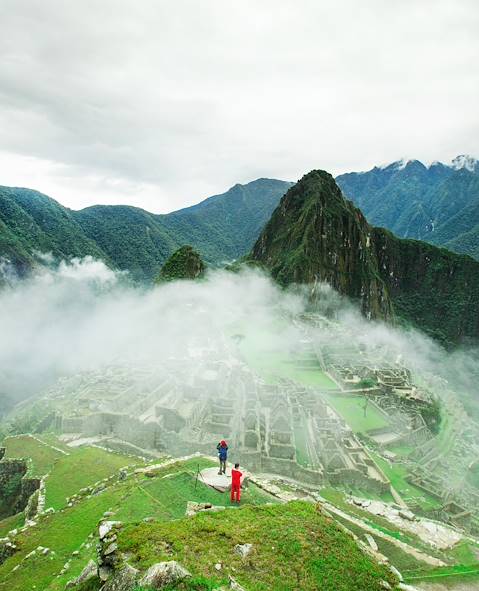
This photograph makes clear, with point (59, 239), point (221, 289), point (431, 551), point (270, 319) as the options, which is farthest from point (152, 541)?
point (59, 239)

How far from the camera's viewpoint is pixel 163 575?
6586mm

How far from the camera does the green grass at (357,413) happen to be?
114 ft

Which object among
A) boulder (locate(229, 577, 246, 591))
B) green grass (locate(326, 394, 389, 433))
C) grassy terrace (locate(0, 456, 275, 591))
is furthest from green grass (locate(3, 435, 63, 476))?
green grass (locate(326, 394, 389, 433))

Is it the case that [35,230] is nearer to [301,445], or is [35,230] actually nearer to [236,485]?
[301,445]

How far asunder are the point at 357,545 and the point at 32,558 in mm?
8371

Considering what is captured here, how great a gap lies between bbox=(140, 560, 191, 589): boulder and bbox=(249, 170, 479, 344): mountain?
94988mm

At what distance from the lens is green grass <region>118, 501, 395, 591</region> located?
7273 millimetres

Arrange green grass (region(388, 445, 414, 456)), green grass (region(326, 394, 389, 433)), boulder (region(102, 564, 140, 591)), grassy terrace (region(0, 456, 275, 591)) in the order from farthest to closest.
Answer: green grass (region(326, 394, 389, 433)) → green grass (region(388, 445, 414, 456)) → grassy terrace (region(0, 456, 275, 591)) → boulder (region(102, 564, 140, 591))

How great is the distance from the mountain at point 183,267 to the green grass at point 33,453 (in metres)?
69.1

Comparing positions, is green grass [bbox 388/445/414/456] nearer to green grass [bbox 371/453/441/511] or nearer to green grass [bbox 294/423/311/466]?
green grass [bbox 371/453/441/511]

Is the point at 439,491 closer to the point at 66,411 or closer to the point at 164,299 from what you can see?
the point at 66,411

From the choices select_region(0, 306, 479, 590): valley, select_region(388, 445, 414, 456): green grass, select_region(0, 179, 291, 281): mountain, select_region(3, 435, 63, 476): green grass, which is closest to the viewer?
select_region(0, 306, 479, 590): valley

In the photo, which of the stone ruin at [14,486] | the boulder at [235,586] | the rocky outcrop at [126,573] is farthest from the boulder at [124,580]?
the stone ruin at [14,486]

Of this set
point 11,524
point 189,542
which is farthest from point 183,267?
point 189,542
